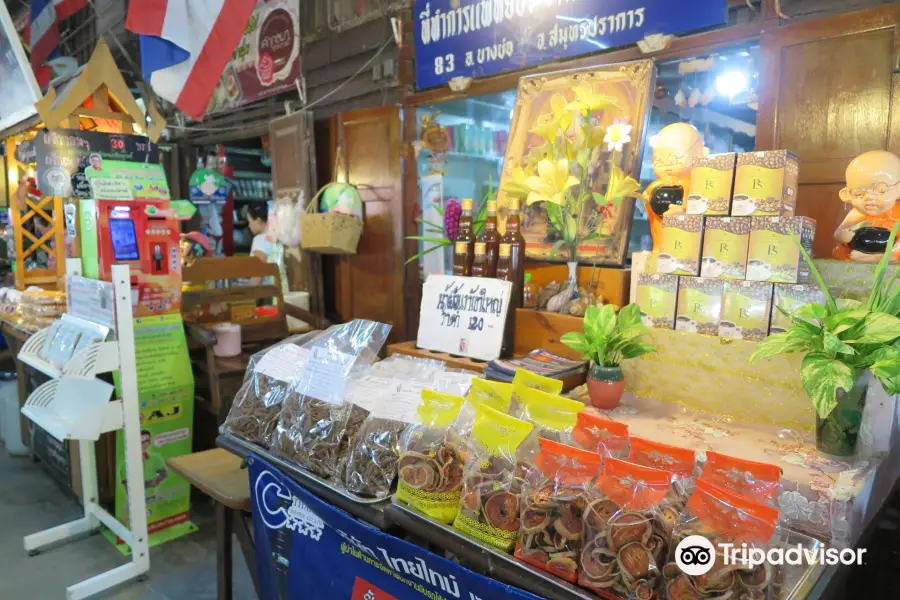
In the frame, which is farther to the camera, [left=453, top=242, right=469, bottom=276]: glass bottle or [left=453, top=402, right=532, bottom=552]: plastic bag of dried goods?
[left=453, top=242, right=469, bottom=276]: glass bottle

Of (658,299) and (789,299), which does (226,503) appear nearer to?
(658,299)

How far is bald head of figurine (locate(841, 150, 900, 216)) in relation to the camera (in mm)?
1673

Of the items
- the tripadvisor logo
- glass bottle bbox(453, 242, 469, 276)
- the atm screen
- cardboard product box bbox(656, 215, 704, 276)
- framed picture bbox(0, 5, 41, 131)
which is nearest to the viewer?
the tripadvisor logo

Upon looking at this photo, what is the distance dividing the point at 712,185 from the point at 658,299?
0.37 m

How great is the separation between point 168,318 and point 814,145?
3011mm

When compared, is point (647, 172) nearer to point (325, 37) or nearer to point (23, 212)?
point (325, 37)

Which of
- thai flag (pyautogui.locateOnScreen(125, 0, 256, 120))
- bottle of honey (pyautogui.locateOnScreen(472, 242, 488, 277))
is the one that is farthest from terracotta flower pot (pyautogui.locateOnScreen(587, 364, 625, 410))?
thai flag (pyautogui.locateOnScreen(125, 0, 256, 120))

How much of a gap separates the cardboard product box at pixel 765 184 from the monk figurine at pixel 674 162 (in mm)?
266

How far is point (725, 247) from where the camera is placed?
5.64 feet

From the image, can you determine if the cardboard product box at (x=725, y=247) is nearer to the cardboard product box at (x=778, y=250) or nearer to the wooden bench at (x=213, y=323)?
the cardboard product box at (x=778, y=250)

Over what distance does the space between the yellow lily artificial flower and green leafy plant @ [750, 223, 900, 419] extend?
874 mm

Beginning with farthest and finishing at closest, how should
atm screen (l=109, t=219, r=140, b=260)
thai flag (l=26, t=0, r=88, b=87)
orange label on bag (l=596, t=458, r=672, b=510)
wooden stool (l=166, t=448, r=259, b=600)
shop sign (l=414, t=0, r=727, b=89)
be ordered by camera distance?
thai flag (l=26, t=0, r=88, b=87), atm screen (l=109, t=219, r=140, b=260), shop sign (l=414, t=0, r=727, b=89), wooden stool (l=166, t=448, r=259, b=600), orange label on bag (l=596, t=458, r=672, b=510)

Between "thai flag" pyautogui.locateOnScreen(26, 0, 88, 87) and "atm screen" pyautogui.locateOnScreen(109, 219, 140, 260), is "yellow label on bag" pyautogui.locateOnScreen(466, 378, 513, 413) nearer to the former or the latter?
"atm screen" pyautogui.locateOnScreen(109, 219, 140, 260)

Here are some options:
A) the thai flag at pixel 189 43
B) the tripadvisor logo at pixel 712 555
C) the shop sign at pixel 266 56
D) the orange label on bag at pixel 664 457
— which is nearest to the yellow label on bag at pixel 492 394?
the orange label on bag at pixel 664 457
